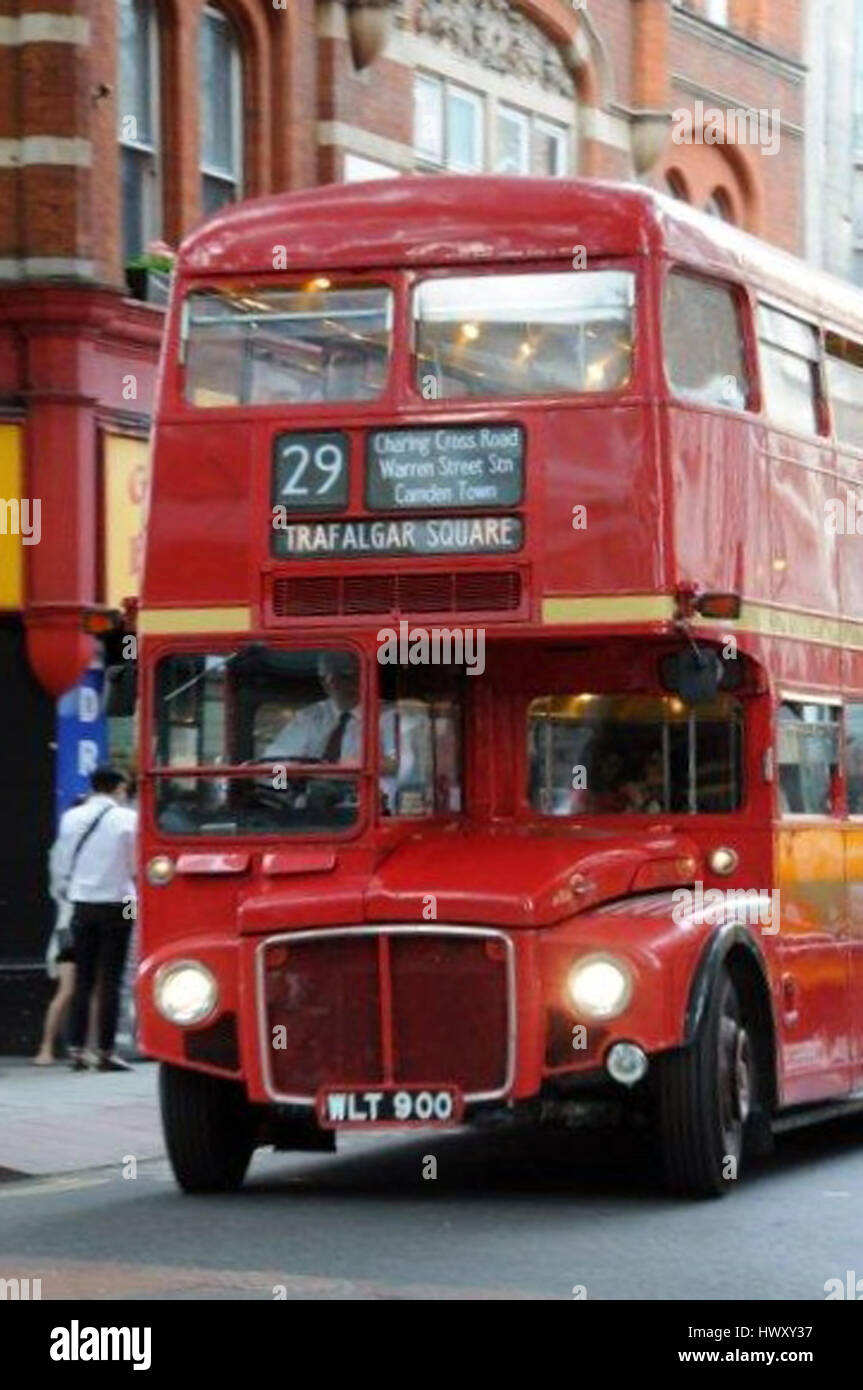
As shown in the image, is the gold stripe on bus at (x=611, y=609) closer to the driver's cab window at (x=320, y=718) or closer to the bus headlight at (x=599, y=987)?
the driver's cab window at (x=320, y=718)

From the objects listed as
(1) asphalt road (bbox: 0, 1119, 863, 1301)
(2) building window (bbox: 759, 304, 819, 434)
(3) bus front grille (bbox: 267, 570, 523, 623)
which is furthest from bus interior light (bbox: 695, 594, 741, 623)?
(1) asphalt road (bbox: 0, 1119, 863, 1301)

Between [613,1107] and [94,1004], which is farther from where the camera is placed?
[94,1004]

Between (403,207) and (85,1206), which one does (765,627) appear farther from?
(85,1206)

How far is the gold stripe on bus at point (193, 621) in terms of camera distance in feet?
49.3

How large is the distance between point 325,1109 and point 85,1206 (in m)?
1.41

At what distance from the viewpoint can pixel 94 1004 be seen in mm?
22109

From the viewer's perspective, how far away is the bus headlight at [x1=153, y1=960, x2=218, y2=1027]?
47.7 feet

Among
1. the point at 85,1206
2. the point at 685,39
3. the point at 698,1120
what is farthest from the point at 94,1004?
the point at 685,39

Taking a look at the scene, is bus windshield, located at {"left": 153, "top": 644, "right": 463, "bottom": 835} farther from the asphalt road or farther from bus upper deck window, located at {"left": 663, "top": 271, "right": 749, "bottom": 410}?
bus upper deck window, located at {"left": 663, "top": 271, "right": 749, "bottom": 410}

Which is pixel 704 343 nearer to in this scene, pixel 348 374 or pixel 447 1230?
pixel 348 374

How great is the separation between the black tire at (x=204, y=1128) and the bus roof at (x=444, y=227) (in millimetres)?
3524

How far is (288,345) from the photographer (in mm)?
15195

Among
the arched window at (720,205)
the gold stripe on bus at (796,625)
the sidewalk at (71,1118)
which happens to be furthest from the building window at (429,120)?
the gold stripe on bus at (796,625)

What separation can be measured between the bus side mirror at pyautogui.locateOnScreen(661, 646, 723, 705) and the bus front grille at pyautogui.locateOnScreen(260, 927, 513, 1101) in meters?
1.35
